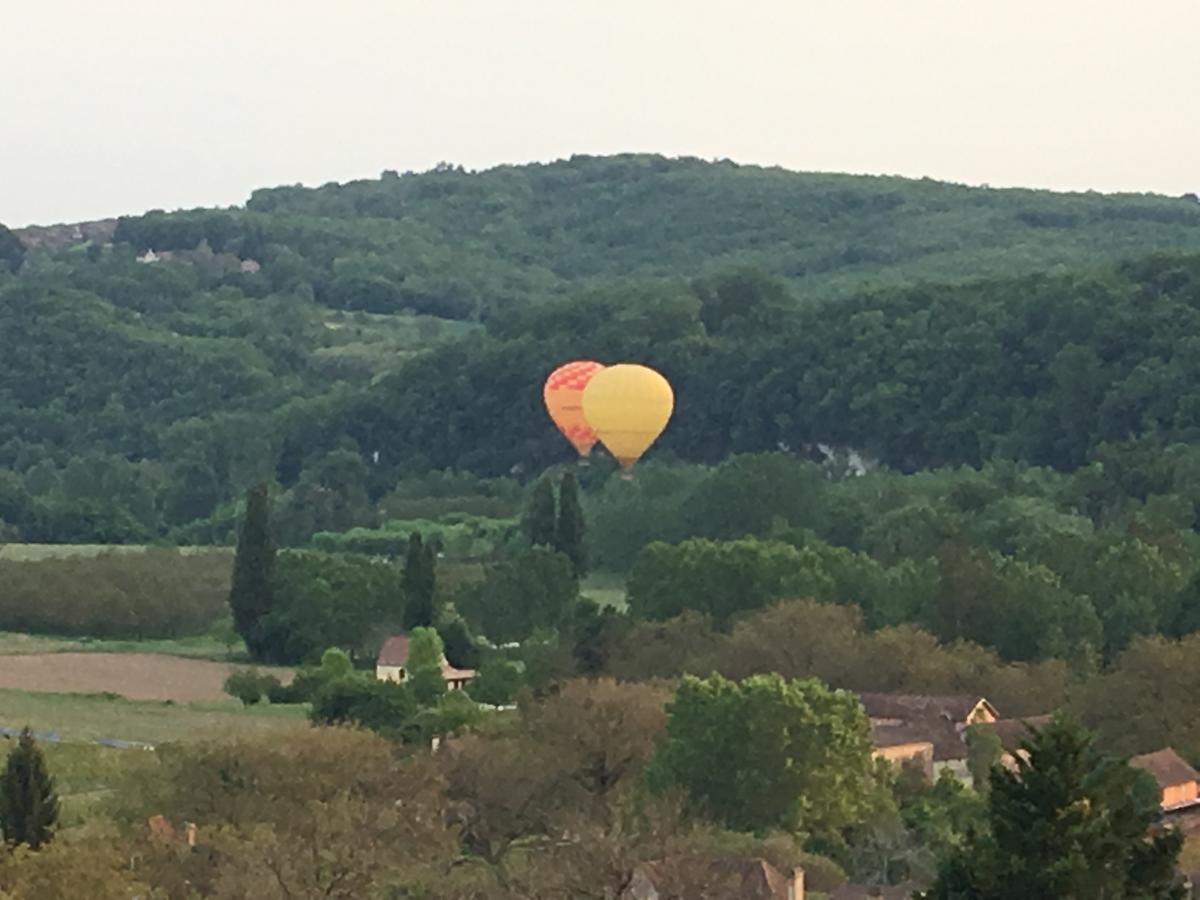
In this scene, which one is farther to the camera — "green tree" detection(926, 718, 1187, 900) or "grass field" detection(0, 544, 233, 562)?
"grass field" detection(0, 544, 233, 562)

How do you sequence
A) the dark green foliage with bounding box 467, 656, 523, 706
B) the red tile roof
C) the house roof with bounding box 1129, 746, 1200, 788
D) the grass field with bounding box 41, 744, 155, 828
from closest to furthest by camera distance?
the red tile roof, the grass field with bounding box 41, 744, 155, 828, the house roof with bounding box 1129, 746, 1200, 788, the dark green foliage with bounding box 467, 656, 523, 706

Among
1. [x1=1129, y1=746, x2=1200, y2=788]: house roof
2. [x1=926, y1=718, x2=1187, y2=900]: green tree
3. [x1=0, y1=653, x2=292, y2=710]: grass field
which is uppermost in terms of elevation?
[x1=926, y1=718, x2=1187, y2=900]: green tree

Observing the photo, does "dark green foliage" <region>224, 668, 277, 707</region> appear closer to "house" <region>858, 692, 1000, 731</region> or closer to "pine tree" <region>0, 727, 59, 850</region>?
"house" <region>858, 692, 1000, 731</region>

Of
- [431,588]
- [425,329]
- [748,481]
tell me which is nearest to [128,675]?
[431,588]

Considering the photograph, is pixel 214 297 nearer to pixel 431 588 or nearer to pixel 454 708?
pixel 431 588

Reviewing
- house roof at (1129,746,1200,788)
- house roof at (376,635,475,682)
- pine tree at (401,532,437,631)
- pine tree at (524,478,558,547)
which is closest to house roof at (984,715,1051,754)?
house roof at (1129,746,1200,788)

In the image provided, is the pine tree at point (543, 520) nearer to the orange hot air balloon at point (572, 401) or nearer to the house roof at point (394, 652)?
the house roof at point (394, 652)
